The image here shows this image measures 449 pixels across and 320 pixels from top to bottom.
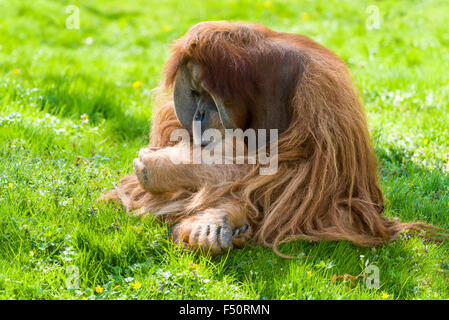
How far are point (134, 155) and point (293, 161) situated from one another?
4.63ft

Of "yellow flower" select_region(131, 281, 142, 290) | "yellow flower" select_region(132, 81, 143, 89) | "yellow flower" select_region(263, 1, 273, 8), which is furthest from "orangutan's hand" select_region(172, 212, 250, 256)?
"yellow flower" select_region(263, 1, 273, 8)

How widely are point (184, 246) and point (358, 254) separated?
0.82m

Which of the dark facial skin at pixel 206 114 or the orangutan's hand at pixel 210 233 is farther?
the dark facial skin at pixel 206 114

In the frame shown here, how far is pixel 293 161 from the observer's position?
3006 millimetres

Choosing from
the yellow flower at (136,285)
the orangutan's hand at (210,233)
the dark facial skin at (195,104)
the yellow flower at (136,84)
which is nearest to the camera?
the yellow flower at (136,285)

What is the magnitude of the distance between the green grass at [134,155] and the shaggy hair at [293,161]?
0.13m

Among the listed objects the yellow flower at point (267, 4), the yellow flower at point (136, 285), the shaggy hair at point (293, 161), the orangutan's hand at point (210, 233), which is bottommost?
the yellow flower at point (136, 285)

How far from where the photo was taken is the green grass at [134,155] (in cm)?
260

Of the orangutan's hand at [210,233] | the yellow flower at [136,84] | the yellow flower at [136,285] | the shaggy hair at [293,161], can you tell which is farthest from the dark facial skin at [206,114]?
the yellow flower at [136,84]

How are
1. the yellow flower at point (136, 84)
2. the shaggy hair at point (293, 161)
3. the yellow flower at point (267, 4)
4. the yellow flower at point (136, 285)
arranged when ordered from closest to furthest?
the yellow flower at point (136, 285) < the shaggy hair at point (293, 161) < the yellow flower at point (136, 84) < the yellow flower at point (267, 4)

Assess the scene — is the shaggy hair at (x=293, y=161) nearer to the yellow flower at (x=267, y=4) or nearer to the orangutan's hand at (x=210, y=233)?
the orangutan's hand at (x=210, y=233)

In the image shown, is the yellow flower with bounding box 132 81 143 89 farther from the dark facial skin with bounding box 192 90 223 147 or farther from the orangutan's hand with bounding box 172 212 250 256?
the orangutan's hand with bounding box 172 212 250 256

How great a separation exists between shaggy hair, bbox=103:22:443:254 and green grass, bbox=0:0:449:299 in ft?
0.44
